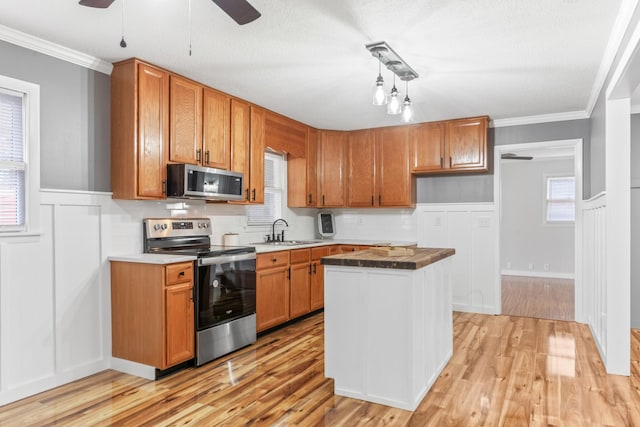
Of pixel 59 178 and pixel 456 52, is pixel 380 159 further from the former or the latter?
pixel 59 178

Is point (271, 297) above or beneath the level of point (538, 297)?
above

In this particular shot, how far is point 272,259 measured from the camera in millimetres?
4191

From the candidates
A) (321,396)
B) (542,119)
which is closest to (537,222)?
(542,119)

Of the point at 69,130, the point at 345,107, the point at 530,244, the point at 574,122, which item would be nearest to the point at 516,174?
the point at 530,244

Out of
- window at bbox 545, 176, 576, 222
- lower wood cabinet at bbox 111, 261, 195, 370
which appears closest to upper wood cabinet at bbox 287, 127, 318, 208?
lower wood cabinet at bbox 111, 261, 195, 370

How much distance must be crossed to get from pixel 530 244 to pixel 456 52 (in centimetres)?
627

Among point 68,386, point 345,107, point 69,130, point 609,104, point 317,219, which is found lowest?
point 68,386

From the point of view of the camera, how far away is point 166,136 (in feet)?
11.0

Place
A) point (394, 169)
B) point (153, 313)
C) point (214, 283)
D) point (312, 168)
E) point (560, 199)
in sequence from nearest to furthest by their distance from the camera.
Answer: point (153, 313) → point (214, 283) → point (394, 169) → point (312, 168) → point (560, 199)

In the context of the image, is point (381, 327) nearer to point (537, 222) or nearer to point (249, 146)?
point (249, 146)

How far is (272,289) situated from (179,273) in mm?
1258

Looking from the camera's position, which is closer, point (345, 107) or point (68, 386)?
point (68, 386)

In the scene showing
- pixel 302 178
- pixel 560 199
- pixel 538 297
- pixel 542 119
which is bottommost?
pixel 538 297

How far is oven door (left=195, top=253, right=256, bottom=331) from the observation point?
3298 millimetres
